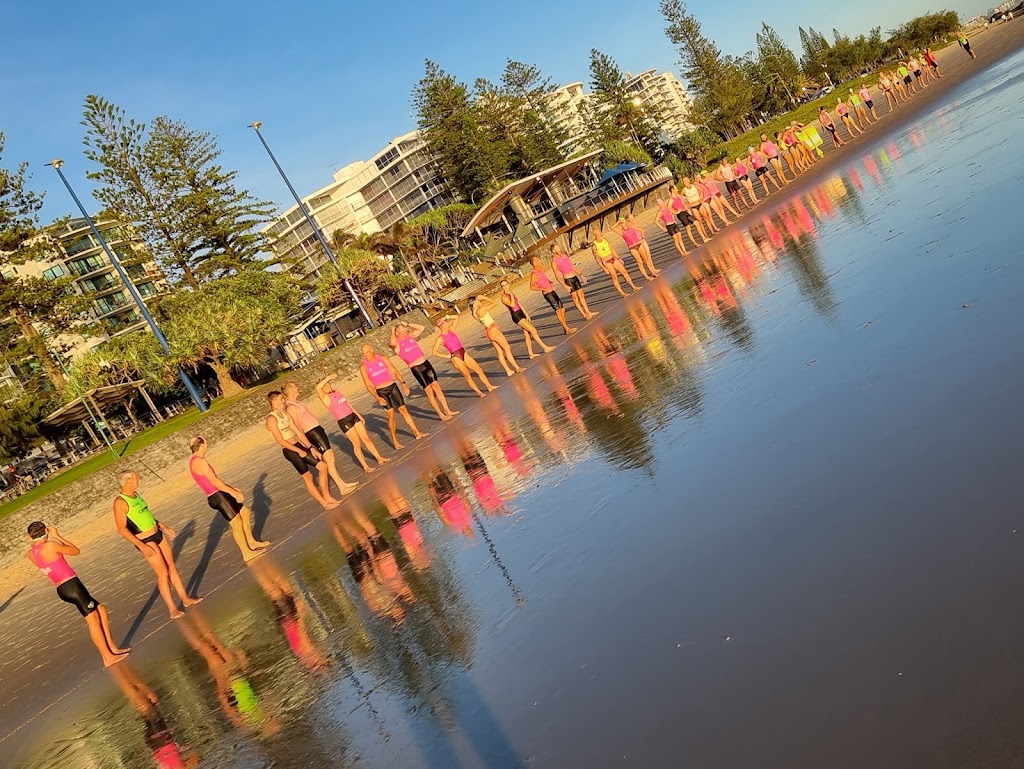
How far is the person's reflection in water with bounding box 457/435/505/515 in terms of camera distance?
713 centimetres

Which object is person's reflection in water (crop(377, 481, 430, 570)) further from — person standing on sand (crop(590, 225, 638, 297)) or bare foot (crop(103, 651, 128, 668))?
person standing on sand (crop(590, 225, 638, 297))

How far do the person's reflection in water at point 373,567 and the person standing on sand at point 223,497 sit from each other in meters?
1.06

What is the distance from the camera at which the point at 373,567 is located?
271 inches

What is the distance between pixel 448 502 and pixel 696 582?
4.26 metres

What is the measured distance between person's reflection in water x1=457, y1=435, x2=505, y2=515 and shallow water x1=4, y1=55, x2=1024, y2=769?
6cm

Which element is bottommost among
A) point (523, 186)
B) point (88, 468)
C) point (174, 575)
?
point (174, 575)

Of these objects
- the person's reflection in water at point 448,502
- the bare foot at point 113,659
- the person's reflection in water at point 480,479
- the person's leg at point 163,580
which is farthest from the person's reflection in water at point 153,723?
the person's reflection in water at point 480,479

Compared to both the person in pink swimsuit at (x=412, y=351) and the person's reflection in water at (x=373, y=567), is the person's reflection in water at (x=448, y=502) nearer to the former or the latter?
the person's reflection in water at (x=373, y=567)

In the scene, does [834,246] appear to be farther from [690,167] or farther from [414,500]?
[690,167]

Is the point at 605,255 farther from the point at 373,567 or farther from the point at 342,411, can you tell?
the point at 373,567

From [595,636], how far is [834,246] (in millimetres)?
8428

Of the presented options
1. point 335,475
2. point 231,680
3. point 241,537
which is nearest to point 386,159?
point 335,475

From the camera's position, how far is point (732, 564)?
12.9 feet

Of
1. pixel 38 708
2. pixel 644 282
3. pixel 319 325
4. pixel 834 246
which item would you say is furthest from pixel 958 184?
pixel 319 325
